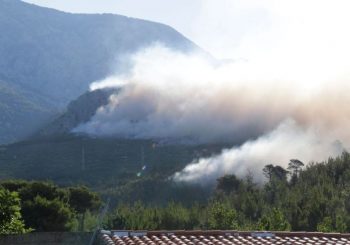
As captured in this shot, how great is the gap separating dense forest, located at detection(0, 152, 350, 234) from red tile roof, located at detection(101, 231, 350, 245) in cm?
3027

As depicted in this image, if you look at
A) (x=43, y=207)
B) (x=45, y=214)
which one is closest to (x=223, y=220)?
(x=45, y=214)

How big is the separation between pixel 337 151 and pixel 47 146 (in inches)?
3377

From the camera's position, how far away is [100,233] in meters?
20.8

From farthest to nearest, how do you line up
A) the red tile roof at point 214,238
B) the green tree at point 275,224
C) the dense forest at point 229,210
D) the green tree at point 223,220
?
the green tree at point 223,220
the dense forest at point 229,210
the green tree at point 275,224
the red tile roof at point 214,238

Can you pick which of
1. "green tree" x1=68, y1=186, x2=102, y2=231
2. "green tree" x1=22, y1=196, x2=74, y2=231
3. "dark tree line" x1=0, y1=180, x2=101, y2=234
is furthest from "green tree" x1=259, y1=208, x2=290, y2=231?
"green tree" x1=68, y1=186, x2=102, y2=231

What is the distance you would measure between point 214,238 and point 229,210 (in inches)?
2155

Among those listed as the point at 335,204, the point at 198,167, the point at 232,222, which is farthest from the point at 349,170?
the point at 198,167

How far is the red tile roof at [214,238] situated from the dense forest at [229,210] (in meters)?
30.3

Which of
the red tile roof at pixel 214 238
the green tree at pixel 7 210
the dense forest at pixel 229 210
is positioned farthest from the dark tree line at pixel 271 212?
the red tile roof at pixel 214 238

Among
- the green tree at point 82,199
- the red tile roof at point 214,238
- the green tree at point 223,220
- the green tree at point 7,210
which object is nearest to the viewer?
the red tile roof at point 214,238

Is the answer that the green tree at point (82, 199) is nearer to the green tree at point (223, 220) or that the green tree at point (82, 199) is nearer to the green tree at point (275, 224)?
the green tree at point (223, 220)

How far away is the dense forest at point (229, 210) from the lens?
64750mm

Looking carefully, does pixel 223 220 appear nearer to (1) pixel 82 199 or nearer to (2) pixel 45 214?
(2) pixel 45 214

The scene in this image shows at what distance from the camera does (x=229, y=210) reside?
73.3 metres
